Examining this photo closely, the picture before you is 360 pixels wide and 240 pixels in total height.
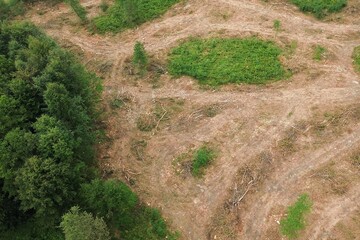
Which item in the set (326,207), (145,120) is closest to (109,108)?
(145,120)

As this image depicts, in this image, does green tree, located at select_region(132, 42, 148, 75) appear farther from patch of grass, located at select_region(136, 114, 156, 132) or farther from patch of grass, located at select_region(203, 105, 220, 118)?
patch of grass, located at select_region(203, 105, 220, 118)

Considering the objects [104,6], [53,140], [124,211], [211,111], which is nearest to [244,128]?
[211,111]

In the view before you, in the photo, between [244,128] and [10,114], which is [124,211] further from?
[244,128]

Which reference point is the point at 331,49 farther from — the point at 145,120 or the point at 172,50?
the point at 145,120

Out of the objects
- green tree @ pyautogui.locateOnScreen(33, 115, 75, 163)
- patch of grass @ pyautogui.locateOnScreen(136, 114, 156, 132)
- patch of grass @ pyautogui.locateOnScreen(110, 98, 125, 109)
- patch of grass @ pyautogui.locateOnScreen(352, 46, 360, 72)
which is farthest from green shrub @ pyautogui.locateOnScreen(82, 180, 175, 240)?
patch of grass @ pyautogui.locateOnScreen(352, 46, 360, 72)

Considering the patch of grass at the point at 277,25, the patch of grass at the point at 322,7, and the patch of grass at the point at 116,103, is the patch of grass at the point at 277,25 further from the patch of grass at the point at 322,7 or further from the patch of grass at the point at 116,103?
the patch of grass at the point at 116,103

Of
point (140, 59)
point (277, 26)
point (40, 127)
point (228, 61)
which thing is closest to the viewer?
point (40, 127)

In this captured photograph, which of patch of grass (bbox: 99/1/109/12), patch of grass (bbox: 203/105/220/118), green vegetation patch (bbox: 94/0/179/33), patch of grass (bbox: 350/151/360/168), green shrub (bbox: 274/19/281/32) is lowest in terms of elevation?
patch of grass (bbox: 350/151/360/168)
